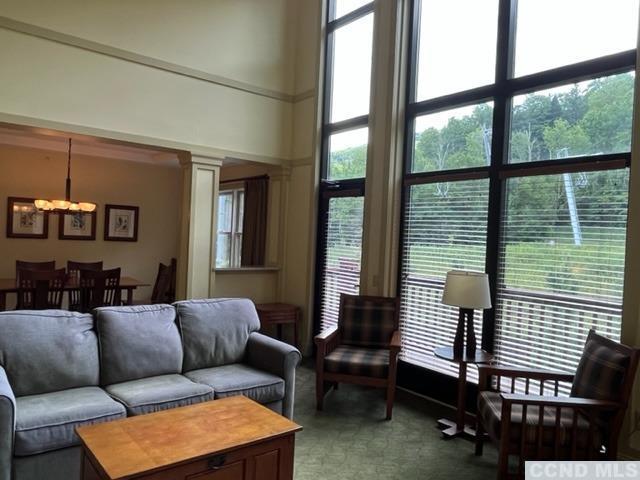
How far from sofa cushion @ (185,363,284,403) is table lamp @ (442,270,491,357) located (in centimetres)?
134

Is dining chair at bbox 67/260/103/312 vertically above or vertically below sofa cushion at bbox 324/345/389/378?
above

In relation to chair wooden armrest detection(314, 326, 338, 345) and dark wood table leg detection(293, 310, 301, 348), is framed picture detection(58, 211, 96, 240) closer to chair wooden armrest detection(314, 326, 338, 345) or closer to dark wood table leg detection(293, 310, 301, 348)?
dark wood table leg detection(293, 310, 301, 348)

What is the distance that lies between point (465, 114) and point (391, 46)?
1.08 metres

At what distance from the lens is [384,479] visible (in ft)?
8.72

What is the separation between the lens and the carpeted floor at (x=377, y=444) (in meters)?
2.75

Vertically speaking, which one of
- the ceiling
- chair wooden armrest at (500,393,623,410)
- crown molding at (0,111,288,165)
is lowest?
chair wooden armrest at (500,393,623,410)

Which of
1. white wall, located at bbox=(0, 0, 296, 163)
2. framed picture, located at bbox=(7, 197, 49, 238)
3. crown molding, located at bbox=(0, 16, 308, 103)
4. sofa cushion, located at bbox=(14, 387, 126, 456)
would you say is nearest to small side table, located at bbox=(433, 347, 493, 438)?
sofa cushion, located at bbox=(14, 387, 126, 456)

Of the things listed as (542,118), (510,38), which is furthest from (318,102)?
(542,118)

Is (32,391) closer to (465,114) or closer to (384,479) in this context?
(384,479)

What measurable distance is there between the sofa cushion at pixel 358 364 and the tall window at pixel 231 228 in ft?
11.4

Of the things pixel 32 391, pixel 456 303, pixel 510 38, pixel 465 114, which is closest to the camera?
pixel 32 391

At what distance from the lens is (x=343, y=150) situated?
5.10 m

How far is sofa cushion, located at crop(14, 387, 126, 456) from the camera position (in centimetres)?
221

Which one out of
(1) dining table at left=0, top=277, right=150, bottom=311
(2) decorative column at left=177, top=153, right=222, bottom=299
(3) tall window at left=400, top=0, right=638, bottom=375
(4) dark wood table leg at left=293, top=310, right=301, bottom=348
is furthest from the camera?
(4) dark wood table leg at left=293, top=310, right=301, bottom=348
